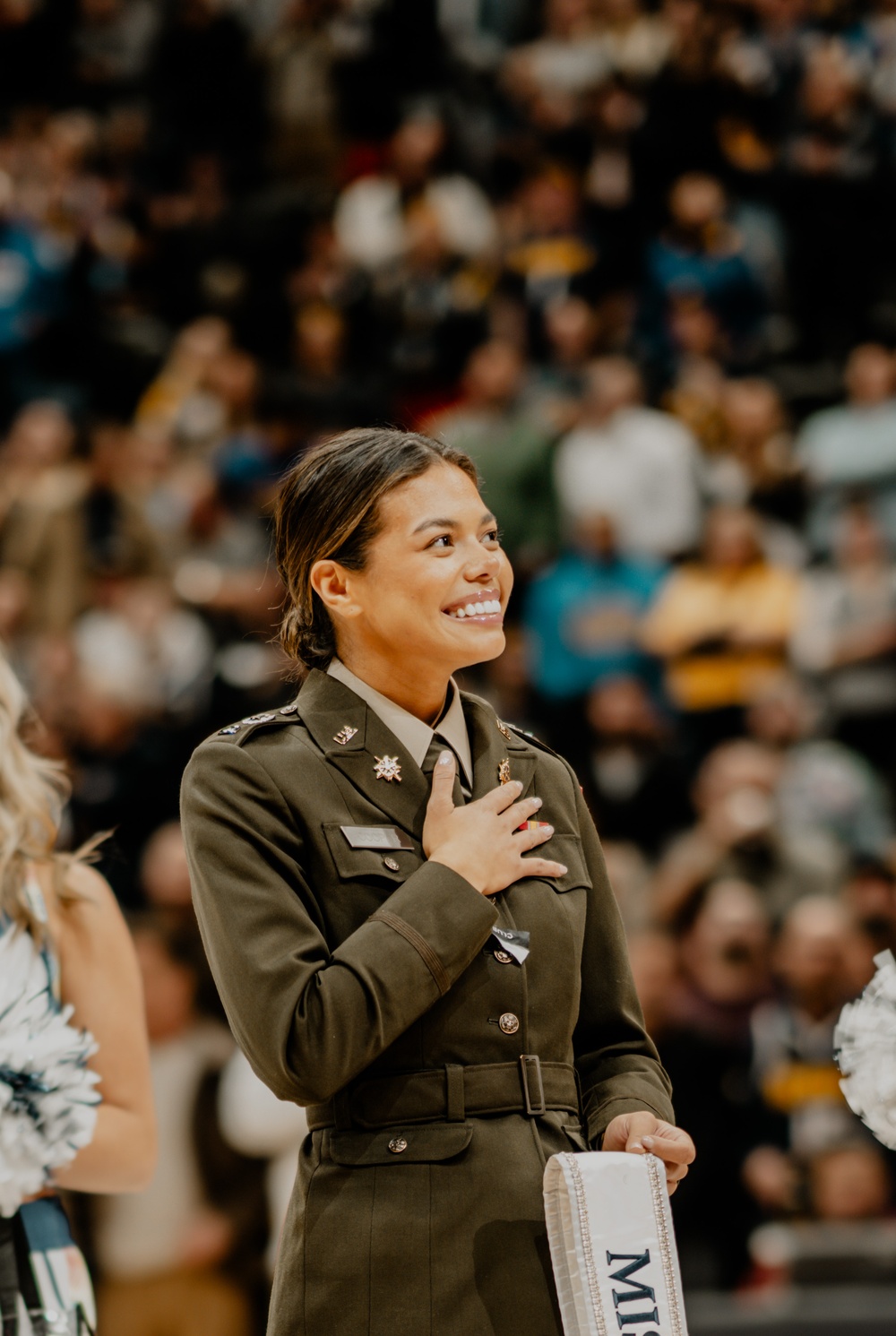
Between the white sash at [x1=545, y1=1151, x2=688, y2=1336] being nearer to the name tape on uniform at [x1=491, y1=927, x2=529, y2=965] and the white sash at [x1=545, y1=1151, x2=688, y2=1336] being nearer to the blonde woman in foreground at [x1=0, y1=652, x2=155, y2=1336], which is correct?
the name tape on uniform at [x1=491, y1=927, x2=529, y2=965]

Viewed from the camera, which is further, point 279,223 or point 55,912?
point 279,223

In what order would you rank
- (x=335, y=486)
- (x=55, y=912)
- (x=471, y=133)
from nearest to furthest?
(x=335, y=486), (x=55, y=912), (x=471, y=133)

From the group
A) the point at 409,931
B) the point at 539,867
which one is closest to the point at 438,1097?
the point at 409,931

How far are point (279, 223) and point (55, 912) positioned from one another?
8480mm

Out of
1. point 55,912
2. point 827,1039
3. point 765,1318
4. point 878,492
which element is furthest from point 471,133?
point 55,912

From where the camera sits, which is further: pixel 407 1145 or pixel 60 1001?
pixel 60 1001

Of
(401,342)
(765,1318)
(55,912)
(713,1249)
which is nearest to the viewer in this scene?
(55,912)

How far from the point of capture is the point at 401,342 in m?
9.43

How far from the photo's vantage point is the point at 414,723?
2.40 m

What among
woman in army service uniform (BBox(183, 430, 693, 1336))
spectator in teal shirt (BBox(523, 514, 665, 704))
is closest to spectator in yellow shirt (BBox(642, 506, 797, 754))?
spectator in teal shirt (BBox(523, 514, 665, 704))

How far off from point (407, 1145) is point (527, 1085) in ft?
0.52

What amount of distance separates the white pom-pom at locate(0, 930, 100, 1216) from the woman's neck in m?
0.55

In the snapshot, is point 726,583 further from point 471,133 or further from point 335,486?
point 335,486

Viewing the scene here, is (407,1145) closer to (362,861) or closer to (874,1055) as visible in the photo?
(362,861)
